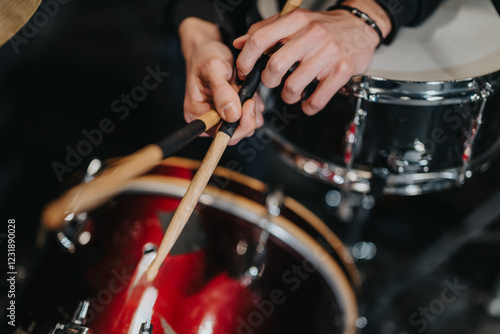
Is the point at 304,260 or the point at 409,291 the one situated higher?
the point at 304,260

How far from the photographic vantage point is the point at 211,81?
28.7 inches

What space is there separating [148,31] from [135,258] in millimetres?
1354

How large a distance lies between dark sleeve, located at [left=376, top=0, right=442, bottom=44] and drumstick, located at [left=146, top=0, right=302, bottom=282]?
0.25 m

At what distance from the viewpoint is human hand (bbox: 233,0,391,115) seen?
68 cm

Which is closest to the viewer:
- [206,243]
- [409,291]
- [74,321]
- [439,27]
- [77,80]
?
[74,321]

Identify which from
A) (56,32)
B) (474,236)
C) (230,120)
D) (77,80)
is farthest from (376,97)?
(56,32)

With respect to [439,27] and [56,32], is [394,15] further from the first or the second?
[56,32]

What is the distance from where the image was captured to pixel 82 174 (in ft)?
2.69

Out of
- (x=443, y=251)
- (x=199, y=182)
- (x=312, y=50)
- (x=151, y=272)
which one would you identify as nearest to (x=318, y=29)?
(x=312, y=50)

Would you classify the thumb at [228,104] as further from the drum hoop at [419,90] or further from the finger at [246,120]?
the drum hoop at [419,90]

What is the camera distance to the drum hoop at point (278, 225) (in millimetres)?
788

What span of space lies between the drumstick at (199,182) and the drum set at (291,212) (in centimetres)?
7

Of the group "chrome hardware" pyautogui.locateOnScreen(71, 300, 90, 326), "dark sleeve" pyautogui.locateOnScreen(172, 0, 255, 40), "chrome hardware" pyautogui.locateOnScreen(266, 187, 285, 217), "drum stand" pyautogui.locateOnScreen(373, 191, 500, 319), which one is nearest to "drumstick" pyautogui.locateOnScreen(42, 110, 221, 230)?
"chrome hardware" pyautogui.locateOnScreen(71, 300, 90, 326)

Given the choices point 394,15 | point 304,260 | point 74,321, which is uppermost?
point 394,15
